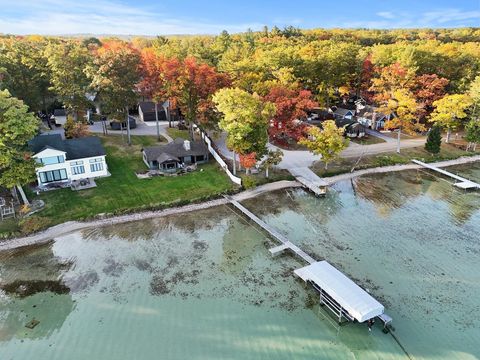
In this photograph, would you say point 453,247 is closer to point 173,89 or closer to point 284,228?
point 284,228

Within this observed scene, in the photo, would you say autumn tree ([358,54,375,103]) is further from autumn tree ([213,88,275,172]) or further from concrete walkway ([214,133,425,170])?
autumn tree ([213,88,275,172])

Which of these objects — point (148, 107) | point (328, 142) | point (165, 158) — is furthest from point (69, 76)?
point (328, 142)

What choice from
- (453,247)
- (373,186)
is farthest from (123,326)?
(373,186)

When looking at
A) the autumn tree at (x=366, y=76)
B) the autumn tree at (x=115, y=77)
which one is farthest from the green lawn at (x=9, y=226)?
the autumn tree at (x=366, y=76)

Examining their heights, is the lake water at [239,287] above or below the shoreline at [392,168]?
below

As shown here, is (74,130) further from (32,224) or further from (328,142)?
(328,142)

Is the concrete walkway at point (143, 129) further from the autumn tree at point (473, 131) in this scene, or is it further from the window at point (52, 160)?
the autumn tree at point (473, 131)
